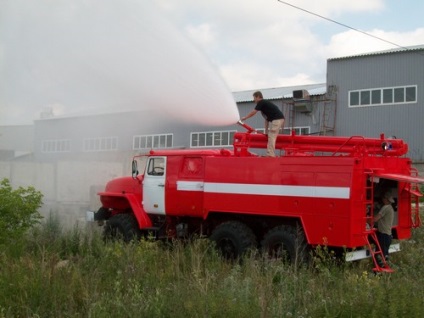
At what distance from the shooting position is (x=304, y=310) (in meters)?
5.21

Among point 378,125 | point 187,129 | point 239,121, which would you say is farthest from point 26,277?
point 187,129

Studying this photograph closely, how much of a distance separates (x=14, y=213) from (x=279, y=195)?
4.76m

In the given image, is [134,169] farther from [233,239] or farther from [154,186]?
[233,239]

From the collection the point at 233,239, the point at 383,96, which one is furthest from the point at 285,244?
the point at 383,96

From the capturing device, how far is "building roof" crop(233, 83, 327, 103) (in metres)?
34.5

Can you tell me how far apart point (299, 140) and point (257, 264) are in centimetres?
369

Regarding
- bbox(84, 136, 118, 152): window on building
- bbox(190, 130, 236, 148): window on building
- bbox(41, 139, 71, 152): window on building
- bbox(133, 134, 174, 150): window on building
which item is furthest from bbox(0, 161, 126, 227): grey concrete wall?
bbox(133, 134, 174, 150): window on building

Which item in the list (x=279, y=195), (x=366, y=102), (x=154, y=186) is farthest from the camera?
(x=366, y=102)

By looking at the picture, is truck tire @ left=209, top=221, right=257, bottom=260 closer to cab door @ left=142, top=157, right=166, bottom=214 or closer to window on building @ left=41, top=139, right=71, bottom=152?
cab door @ left=142, top=157, right=166, bottom=214

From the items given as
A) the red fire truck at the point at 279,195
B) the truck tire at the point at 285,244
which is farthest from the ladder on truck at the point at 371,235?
the truck tire at the point at 285,244

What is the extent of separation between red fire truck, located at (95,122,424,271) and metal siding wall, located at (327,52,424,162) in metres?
20.2

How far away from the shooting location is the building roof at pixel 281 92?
3447 cm

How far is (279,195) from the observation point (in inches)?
358

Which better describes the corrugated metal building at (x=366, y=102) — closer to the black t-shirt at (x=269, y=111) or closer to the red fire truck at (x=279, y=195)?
the red fire truck at (x=279, y=195)
